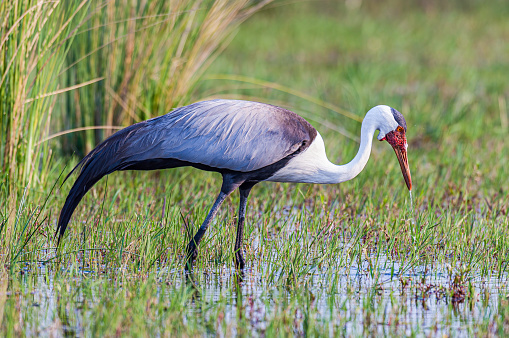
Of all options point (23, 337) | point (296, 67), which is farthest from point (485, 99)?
point (23, 337)

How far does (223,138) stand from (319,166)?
64 cm

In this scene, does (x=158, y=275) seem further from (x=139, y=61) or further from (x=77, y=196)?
(x=139, y=61)

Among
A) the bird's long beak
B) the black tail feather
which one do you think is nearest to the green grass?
the black tail feather

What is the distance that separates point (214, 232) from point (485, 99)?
20.9 feet

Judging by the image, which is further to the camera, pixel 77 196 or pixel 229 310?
pixel 77 196

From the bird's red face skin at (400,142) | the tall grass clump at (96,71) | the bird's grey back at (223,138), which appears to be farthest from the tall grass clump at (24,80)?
the bird's red face skin at (400,142)

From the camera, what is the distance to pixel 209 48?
6.70 meters

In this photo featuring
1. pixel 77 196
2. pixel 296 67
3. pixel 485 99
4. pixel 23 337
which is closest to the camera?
pixel 23 337

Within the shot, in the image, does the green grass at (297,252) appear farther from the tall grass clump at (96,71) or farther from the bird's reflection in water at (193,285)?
the tall grass clump at (96,71)

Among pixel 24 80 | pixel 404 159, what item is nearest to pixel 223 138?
pixel 404 159

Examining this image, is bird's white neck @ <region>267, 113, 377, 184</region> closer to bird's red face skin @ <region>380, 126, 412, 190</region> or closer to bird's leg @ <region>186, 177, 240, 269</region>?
bird's red face skin @ <region>380, 126, 412, 190</region>

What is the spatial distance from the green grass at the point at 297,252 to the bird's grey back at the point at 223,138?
408 mm

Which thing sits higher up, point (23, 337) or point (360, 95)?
point (360, 95)

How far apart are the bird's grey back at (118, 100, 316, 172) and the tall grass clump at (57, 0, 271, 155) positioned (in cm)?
176
